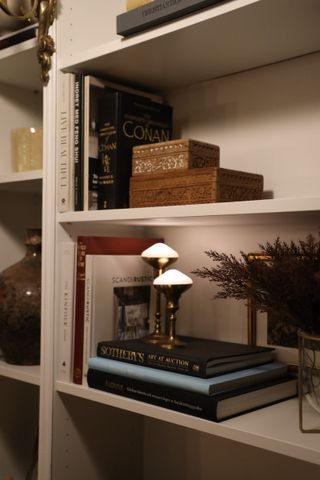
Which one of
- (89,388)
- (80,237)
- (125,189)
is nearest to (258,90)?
(125,189)

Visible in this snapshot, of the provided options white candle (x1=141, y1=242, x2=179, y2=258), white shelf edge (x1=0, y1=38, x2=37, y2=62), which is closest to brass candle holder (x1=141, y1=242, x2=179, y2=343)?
white candle (x1=141, y1=242, x2=179, y2=258)

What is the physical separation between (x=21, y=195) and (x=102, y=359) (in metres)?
0.66

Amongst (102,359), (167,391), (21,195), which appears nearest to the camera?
(167,391)

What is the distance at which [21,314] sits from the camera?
1332 mm

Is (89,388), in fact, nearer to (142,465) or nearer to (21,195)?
(142,465)

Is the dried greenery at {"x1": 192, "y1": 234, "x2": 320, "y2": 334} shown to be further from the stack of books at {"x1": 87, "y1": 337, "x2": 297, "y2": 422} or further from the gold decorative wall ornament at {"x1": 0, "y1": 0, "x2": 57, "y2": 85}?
the gold decorative wall ornament at {"x1": 0, "y1": 0, "x2": 57, "y2": 85}

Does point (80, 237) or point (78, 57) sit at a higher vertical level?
point (78, 57)

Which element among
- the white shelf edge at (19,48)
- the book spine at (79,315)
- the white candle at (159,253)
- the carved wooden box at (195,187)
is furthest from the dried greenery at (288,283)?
the white shelf edge at (19,48)

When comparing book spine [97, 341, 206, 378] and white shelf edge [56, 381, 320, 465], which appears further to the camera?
book spine [97, 341, 206, 378]

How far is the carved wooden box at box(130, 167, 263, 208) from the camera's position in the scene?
990 millimetres

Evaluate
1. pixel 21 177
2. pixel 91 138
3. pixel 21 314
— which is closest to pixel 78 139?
pixel 91 138

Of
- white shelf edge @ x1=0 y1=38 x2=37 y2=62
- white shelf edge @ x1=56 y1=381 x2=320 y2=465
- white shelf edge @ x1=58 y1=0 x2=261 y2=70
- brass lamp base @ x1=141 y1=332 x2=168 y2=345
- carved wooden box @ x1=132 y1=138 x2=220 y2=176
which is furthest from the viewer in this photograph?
white shelf edge @ x1=0 y1=38 x2=37 y2=62

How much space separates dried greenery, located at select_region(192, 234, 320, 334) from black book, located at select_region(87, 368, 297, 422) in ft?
0.58

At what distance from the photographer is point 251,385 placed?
39.4 inches
